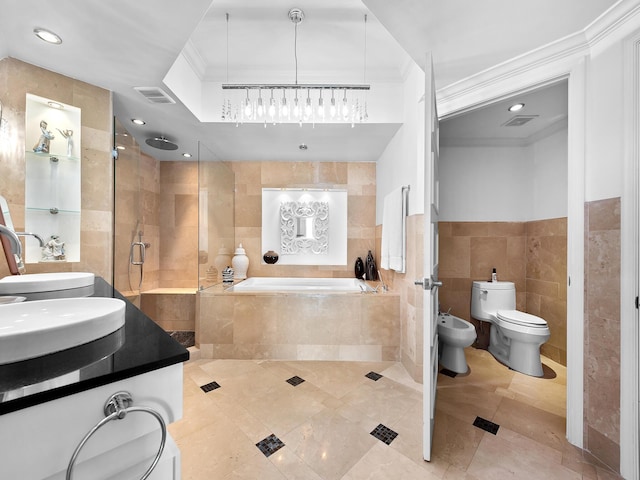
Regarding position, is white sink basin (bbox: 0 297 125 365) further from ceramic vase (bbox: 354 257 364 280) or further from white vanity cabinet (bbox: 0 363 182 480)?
ceramic vase (bbox: 354 257 364 280)

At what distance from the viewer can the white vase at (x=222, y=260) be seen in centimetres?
308

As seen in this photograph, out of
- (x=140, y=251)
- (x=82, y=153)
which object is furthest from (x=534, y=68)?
(x=140, y=251)

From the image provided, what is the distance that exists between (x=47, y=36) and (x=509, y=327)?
3.91m

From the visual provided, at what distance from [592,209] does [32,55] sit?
351 centimetres

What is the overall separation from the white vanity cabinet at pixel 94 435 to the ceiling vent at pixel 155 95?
2.21 meters

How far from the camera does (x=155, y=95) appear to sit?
6.79 feet

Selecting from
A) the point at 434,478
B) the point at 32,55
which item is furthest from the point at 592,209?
the point at 32,55

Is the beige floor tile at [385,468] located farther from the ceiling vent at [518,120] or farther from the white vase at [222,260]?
the ceiling vent at [518,120]

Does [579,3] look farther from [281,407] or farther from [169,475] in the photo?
[281,407]

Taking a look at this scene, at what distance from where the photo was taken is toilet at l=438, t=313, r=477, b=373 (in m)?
2.16

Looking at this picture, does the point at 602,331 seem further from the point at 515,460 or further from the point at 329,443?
the point at 329,443

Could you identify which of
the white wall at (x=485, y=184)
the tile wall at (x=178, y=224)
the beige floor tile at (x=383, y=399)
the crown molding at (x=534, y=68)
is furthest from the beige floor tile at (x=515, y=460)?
the tile wall at (x=178, y=224)

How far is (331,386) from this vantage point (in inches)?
79.5

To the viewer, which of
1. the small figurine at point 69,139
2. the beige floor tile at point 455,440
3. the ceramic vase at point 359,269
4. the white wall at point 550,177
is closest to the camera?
the beige floor tile at point 455,440
